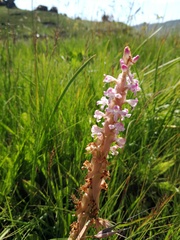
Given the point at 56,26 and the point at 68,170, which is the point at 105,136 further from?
the point at 56,26

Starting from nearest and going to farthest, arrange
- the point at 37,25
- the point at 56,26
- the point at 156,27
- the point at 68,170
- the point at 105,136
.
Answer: the point at 105,136
the point at 68,170
the point at 56,26
the point at 37,25
the point at 156,27

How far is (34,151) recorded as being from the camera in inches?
45.8

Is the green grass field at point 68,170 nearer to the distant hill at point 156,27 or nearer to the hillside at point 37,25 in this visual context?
the hillside at point 37,25

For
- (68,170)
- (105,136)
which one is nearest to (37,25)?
(68,170)

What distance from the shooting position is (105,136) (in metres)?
0.65

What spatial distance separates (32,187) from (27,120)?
0.39 meters

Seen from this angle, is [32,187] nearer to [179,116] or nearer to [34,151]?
[34,151]

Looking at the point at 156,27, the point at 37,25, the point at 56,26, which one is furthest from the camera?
the point at 156,27

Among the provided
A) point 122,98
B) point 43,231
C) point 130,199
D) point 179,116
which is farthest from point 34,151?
point 179,116

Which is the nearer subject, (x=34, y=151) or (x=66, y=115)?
(x=34, y=151)

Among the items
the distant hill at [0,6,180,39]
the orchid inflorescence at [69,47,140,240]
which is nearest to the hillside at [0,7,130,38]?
the distant hill at [0,6,180,39]

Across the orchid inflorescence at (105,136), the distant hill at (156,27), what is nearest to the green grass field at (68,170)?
the orchid inflorescence at (105,136)

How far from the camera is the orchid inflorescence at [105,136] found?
61 centimetres

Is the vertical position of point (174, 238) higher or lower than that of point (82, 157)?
lower
